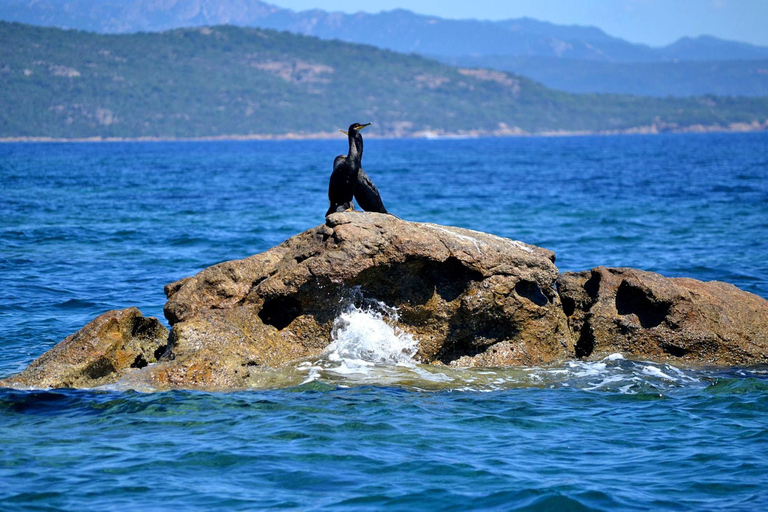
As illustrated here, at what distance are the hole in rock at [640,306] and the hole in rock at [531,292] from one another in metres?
1.10

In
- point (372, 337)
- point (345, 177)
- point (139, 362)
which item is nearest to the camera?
point (139, 362)

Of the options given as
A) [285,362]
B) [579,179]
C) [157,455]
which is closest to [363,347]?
[285,362]

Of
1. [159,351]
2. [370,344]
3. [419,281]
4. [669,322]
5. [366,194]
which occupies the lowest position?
[159,351]

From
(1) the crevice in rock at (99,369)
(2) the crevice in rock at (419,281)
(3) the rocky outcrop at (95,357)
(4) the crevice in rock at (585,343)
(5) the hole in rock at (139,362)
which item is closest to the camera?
(3) the rocky outcrop at (95,357)

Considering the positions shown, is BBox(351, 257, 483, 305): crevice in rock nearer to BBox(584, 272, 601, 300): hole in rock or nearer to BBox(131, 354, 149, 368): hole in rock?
BBox(584, 272, 601, 300): hole in rock

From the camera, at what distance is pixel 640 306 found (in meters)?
11.0

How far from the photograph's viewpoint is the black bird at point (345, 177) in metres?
11.4

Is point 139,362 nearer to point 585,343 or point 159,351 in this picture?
point 159,351

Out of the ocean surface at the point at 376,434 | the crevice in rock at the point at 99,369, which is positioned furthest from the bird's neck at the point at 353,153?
the crevice in rock at the point at 99,369

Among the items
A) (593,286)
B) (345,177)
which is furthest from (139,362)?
(593,286)

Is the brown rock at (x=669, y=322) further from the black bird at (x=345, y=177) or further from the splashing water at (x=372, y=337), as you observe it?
the black bird at (x=345, y=177)

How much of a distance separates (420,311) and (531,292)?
145 centimetres

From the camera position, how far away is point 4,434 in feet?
26.2

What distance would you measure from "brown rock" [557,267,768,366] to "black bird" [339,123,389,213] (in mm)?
3155
